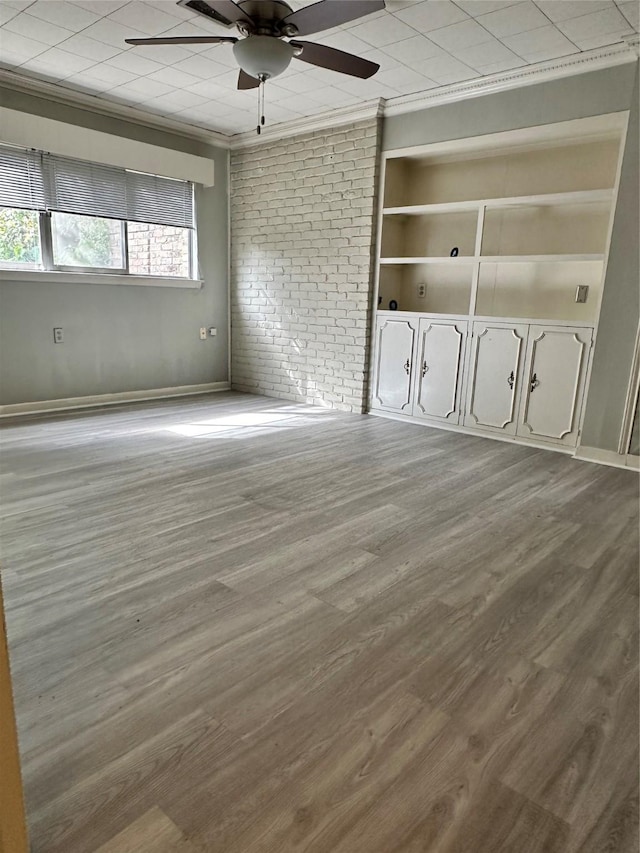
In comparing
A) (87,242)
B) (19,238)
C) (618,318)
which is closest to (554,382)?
(618,318)

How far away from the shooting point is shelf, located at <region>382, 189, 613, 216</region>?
13.1ft

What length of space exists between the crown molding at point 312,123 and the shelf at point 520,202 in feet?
2.84

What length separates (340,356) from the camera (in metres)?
5.61

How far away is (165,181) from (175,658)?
5.32 m

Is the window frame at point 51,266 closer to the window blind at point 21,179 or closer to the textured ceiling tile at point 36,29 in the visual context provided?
the window blind at point 21,179

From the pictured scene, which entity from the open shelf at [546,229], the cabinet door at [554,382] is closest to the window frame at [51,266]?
the open shelf at [546,229]

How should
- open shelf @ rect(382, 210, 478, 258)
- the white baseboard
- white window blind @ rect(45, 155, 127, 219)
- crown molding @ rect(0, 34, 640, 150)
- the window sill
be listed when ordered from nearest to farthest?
crown molding @ rect(0, 34, 640, 150), the white baseboard, the window sill, white window blind @ rect(45, 155, 127, 219), open shelf @ rect(382, 210, 478, 258)

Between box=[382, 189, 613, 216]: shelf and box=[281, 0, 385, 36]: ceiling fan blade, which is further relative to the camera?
box=[382, 189, 613, 216]: shelf

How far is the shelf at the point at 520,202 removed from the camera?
13.1 feet

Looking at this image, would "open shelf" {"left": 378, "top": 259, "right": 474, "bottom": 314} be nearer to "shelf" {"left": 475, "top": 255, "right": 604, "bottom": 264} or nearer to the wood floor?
"shelf" {"left": 475, "top": 255, "right": 604, "bottom": 264}

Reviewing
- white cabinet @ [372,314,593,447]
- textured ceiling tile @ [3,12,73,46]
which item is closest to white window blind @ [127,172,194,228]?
textured ceiling tile @ [3,12,73,46]

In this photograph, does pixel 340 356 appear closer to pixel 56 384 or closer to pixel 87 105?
pixel 56 384

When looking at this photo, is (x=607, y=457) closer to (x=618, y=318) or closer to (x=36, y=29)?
(x=618, y=318)

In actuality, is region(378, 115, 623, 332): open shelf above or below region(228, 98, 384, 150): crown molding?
below
